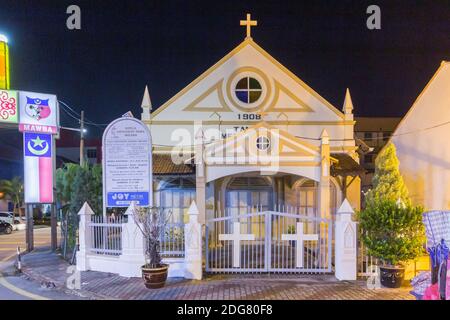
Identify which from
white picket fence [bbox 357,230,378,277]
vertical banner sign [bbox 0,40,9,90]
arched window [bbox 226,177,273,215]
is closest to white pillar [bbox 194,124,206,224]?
arched window [bbox 226,177,273,215]

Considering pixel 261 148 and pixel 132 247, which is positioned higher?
pixel 261 148

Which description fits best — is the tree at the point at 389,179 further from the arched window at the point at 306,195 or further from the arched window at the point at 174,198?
the arched window at the point at 174,198

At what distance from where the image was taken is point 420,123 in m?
14.1

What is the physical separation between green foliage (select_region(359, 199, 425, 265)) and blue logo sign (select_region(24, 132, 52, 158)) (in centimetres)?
1152

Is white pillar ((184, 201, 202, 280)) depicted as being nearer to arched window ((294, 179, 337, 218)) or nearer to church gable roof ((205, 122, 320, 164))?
church gable roof ((205, 122, 320, 164))

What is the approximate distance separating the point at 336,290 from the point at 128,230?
5.09 metres

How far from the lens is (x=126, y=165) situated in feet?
31.1

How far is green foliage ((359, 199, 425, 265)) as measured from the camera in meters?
7.83

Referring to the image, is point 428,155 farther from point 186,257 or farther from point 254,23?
point 186,257

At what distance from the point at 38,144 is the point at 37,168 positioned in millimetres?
929

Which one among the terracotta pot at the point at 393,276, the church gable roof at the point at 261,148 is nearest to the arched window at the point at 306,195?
the church gable roof at the point at 261,148

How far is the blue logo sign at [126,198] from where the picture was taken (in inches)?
371

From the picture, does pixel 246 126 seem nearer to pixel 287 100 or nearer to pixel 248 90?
pixel 248 90

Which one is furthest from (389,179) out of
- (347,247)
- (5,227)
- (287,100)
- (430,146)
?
(5,227)
